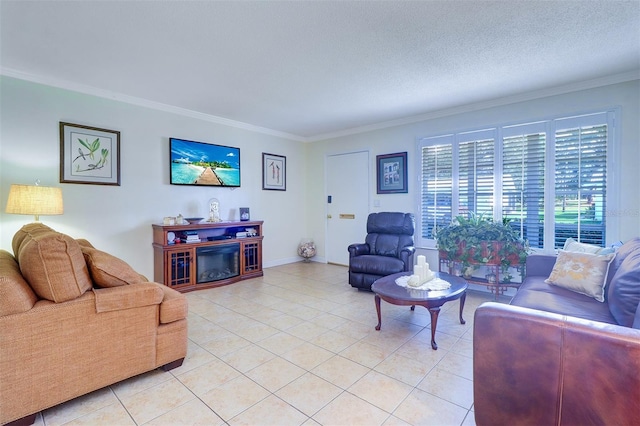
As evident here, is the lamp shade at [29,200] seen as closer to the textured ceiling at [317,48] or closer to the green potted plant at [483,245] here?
the textured ceiling at [317,48]

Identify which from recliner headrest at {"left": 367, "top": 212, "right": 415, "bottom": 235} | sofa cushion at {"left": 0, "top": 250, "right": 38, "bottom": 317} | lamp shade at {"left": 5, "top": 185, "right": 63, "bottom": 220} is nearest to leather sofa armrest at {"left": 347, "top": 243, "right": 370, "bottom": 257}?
recliner headrest at {"left": 367, "top": 212, "right": 415, "bottom": 235}

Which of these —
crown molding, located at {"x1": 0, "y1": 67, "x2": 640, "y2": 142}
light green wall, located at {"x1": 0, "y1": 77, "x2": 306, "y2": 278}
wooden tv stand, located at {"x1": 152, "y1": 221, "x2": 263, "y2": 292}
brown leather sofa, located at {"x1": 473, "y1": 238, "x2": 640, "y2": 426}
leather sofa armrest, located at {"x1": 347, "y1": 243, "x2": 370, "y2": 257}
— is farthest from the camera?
leather sofa armrest, located at {"x1": 347, "y1": 243, "x2": 370, "y2": 257}

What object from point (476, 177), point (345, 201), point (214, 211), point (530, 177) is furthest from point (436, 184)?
point (214, 211)

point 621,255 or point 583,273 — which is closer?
point 621,255

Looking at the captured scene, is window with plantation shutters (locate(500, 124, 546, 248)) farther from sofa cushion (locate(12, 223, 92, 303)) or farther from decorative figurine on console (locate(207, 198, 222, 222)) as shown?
sofa cushion (locate(12, 223, 92, 303))

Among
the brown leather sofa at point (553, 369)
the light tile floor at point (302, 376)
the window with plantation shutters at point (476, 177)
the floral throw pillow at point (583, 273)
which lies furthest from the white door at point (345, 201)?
the brown leather sofa at point (553, 369)

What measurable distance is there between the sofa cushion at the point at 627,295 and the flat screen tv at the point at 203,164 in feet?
14.6

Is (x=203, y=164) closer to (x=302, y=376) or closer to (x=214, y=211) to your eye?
(x=214, y=211)

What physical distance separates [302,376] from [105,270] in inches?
56.1

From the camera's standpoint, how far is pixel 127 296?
187 cm

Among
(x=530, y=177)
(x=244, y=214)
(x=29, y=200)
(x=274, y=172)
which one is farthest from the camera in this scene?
(x=274, y=172)

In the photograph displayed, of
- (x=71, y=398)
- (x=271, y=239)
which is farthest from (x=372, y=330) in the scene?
(x=271, y=239)

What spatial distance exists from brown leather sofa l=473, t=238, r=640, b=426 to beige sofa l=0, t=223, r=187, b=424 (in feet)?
6.27

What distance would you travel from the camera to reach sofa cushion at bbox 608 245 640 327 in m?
1.62
